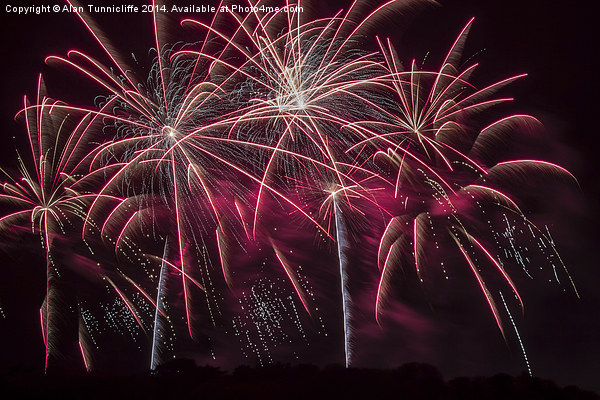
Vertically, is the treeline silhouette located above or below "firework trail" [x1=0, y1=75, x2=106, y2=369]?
below

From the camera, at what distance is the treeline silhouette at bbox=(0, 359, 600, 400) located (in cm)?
1019

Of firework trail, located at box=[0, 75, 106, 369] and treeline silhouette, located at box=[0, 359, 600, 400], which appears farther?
firework trail, located at box=[0, 75, 106, 369]

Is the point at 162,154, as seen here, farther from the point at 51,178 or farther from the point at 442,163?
the point at 442,163

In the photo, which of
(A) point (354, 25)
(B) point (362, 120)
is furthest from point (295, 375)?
(A) point (354, 25)

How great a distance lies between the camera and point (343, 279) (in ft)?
44.1

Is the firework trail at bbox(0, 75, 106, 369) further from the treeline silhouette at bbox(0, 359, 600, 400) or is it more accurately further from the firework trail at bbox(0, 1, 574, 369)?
the treeline silhouette at bbox(0, 359, 600, 400)

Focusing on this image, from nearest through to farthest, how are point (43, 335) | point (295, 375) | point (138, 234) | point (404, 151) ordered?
point (295, 375) → point (404, 151) → point (138, 234) → point (43, 335)

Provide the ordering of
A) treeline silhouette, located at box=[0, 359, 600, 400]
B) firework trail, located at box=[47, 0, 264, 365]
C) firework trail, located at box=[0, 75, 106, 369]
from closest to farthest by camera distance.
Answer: treeline silhouette, located at box=[0, 359, 600, 400] → firework trail, located at box=[47, 0, 264, 365] → firework trail, located at box=[0, 75, 106, 369]

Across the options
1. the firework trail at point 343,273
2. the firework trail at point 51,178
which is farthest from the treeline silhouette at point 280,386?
the firework trail at point 51,178

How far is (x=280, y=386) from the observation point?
1058 cm

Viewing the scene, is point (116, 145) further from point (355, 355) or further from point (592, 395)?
point (592, 395)

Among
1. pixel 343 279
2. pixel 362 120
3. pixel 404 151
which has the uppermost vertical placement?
pixel 362 120

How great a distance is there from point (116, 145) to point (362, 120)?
6.42 m

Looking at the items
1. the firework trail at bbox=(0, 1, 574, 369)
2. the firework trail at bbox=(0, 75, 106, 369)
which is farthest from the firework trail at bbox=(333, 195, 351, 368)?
the firework trail at bbox=(0, 75, 106, 369)
